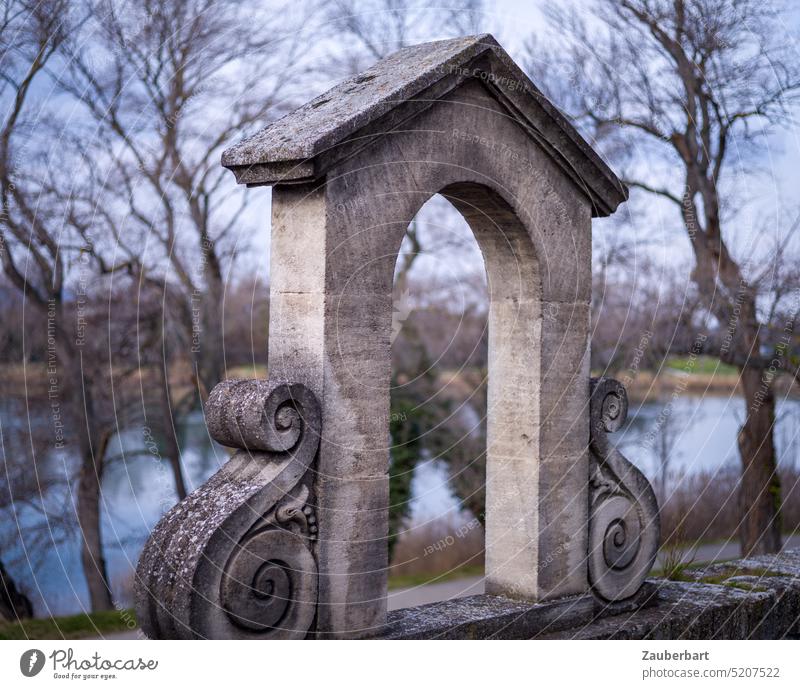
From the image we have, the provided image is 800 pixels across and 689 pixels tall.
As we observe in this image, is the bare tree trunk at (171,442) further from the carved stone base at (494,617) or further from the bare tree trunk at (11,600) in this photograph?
the carved stone base at (494,617)

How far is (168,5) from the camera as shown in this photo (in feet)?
43.8

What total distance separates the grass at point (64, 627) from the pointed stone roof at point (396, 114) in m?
7.39

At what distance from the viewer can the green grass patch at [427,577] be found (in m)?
16.0

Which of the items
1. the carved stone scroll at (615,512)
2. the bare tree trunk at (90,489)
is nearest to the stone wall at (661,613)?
the carved stone scroll at (615,512)

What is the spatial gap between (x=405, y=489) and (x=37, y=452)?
6.44 metres

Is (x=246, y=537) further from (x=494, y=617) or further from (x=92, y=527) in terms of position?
(x=92, y=527)

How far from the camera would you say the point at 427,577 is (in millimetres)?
16797

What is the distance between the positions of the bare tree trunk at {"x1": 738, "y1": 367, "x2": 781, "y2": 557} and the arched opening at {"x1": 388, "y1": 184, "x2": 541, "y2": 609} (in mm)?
3765

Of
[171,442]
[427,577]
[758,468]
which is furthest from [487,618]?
[427,577]

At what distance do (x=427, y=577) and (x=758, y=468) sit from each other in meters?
5.55

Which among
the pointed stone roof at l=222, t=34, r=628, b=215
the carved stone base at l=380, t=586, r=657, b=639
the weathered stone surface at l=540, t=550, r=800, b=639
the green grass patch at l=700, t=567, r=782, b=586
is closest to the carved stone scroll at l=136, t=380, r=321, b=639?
the carved stone base at l=380, t=586, r=657, b=639

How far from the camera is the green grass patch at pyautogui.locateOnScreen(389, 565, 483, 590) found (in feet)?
52.6

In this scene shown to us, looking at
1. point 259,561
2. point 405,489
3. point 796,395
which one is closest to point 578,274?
point 259,561
